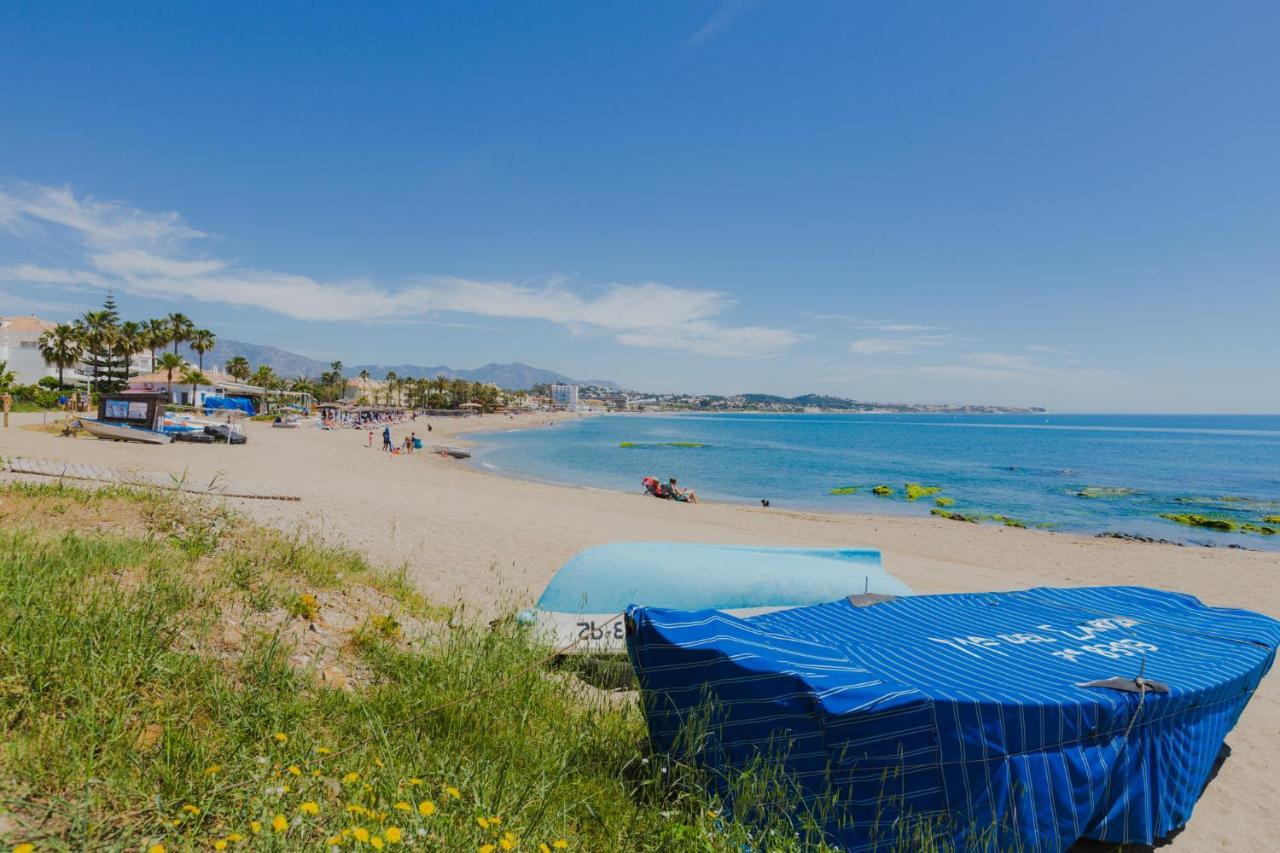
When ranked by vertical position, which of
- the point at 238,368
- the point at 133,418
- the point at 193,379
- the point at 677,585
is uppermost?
the point at 238,368

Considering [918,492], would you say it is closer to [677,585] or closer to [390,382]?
[677,585]

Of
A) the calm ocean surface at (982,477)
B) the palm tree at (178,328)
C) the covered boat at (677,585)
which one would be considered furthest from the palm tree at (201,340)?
the covered boat at (677,585)

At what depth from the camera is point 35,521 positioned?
231 inches

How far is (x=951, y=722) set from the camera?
10.3ft

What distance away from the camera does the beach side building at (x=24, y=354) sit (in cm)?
5950

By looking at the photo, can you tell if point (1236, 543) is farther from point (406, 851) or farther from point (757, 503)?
point (406, 851)

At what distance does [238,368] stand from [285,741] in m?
96.3

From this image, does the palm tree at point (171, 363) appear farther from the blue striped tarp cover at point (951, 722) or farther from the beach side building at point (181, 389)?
the blue striped tarp cover at point (951, 722)

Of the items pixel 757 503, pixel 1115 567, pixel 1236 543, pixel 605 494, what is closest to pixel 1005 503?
pixel 1236 543

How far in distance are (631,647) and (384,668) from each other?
1.71 metres

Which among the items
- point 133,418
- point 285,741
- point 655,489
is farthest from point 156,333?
point 285,741

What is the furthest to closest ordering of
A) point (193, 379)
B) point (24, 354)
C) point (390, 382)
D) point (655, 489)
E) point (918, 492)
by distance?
point (390, 382)
point (24, 354)
point (193, 379)
point (918, 492)
point (655, 489)

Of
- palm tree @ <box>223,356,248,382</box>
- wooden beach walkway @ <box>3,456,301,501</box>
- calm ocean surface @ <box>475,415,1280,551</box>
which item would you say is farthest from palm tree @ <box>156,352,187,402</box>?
wooden beach walkway @ <box>3,456,301,501</box>

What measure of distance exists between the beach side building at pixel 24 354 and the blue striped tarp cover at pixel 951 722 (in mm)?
74231
